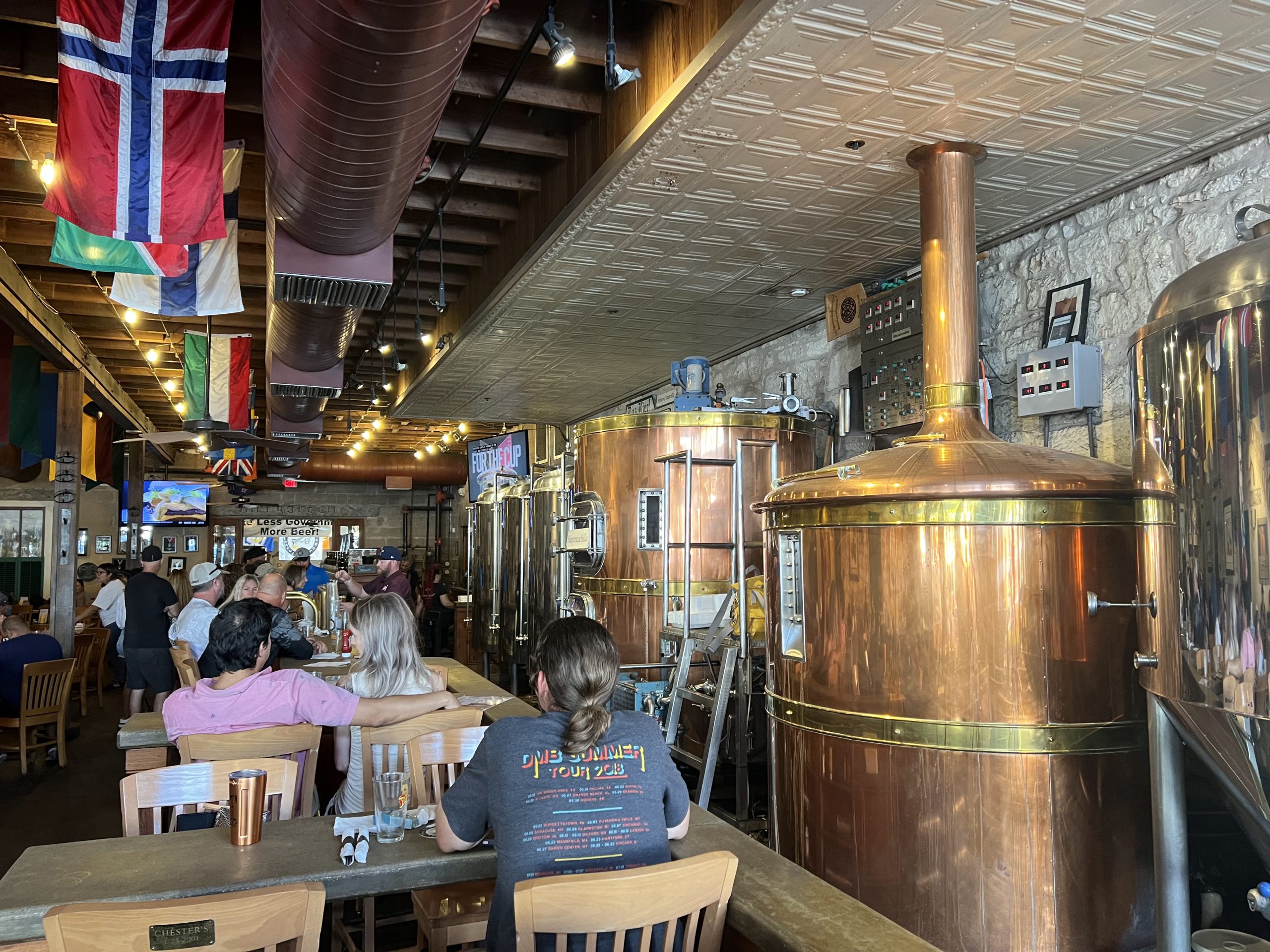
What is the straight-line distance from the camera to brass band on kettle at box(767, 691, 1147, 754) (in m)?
3.67

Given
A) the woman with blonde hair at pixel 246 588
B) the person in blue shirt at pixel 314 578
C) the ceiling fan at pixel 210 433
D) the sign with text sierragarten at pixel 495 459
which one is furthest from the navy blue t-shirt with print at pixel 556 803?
the sign with text sierragarten at pixel 495 459

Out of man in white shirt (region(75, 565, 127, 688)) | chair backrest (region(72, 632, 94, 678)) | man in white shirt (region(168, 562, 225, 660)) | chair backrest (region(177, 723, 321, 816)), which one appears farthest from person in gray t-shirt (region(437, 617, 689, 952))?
man in white shirt (region(75, 565, 127, 688))

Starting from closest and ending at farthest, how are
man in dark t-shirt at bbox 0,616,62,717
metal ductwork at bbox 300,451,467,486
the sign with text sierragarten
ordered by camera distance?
man in dark t-shirt at bbox 0,616,62,717, the sign with text sierragarten, metal ductwork at bbox 300,451,467,486

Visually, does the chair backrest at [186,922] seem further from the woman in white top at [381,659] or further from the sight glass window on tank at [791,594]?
the sight glass window on tank at [791,594]

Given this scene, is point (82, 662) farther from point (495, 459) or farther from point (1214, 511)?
point (1214, 511)

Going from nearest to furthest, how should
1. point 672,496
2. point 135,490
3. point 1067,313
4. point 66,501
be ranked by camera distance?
point 1067,313 → point 672,496 → point 66,501 → point 135,490

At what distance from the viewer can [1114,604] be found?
341 cm

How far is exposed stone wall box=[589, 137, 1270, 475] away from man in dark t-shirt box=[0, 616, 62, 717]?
7463 millimetres

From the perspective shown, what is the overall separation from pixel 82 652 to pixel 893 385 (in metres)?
8.69

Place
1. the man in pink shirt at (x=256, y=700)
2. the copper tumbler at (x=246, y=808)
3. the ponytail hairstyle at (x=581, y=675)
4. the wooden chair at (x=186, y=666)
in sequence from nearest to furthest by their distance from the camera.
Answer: the ponytail hairstyle at (x=581, y=675) < the copper tumbler at (x=246, y=808) < the man in pink shirt at (x=256, y=700) < the wooden chair at (x=186, y=666)

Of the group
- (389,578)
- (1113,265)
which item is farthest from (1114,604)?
(389,578)

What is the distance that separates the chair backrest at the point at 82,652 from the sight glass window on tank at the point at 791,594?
806 centimetres

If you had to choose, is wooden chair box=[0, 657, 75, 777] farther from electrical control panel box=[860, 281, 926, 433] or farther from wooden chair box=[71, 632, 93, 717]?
electrical control panel box=[860, 281, 926, 433]

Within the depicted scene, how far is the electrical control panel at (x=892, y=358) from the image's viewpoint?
6.00 m
